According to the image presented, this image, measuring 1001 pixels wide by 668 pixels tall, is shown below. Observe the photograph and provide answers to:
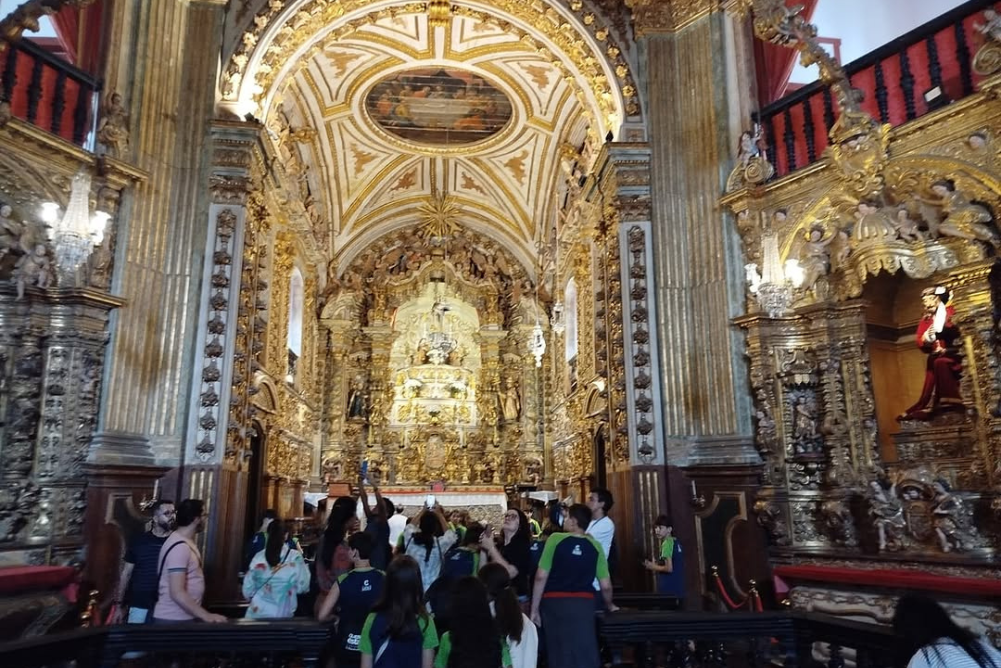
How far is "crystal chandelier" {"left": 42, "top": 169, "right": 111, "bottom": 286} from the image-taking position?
24.9 ft

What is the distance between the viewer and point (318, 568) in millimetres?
5031

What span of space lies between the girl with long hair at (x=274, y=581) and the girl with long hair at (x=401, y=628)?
177 cm

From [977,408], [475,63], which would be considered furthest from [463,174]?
[977,408]

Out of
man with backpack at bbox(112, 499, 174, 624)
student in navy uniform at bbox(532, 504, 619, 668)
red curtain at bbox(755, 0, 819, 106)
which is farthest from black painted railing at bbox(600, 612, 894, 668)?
red curtain at bbox(755, 0, 819, 106)

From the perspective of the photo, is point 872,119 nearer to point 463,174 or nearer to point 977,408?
point 977,408

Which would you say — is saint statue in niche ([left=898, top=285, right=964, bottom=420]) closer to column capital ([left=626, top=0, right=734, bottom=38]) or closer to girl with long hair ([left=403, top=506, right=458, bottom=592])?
girl with long hair ([left=403, top=506, right=458, bottom=592])

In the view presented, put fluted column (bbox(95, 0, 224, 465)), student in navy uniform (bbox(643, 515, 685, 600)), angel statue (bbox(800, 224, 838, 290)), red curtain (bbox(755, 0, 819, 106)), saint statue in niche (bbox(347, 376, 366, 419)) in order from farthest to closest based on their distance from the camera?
saint statue in niche (bbox(347, 376, 366, 419)), red curtain (bbox(755, 0, 819, 106)), fluted column (bbox(95, 0, 224, 465)), angel statue (bbox(800, 224, 838, 290)), student in navy uniform (bbox(643, 515, 685, 600))

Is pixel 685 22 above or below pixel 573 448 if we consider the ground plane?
above

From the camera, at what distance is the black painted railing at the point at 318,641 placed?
356cm

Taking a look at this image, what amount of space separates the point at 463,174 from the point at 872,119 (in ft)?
42.4

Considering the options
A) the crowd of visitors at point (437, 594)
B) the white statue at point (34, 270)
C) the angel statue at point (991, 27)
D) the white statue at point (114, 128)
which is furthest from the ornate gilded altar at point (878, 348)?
the white statue at point (34, 270)

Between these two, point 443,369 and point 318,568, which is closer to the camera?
point 318,568

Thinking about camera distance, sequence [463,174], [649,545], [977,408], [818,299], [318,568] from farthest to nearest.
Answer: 1. [463,174]
2. [649,545]
3. [818,299]
4. [977,408]
5. [318,568]

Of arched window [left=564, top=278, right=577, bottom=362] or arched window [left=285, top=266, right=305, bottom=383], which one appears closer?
arched window [left=285, top=266, right=305, bottom=383]
